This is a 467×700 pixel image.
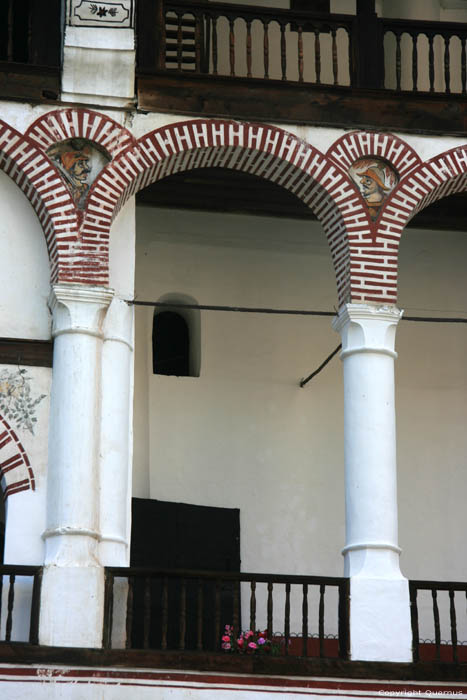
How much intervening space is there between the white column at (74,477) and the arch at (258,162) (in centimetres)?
108

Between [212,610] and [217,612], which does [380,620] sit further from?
[212,610]

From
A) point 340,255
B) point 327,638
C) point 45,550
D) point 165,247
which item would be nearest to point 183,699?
point 45,550

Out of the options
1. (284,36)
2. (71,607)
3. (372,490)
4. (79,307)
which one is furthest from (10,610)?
(284,36)

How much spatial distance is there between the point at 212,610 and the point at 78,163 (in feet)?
14.9

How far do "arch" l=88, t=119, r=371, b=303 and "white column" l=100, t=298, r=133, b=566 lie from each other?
1072mm

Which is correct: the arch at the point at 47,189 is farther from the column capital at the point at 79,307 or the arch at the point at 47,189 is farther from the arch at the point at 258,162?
the arch at the point at 258,162

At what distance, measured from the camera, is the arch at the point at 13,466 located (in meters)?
13.6

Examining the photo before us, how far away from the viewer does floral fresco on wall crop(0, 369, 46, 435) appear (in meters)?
13.7

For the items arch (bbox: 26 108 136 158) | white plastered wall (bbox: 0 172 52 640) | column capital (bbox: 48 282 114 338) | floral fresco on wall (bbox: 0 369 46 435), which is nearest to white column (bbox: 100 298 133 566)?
column capital (bbox: 48 282 114 338)

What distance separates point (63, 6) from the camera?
14711 mm

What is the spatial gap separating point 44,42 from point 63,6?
1.27ft

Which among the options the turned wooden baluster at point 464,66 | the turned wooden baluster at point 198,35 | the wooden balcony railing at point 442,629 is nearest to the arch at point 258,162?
the turned wooden baluster at point 198,35

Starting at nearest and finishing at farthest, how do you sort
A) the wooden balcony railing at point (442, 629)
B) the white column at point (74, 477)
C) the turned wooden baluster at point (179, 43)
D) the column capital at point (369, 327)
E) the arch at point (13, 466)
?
1. the white column at point (74, 477)
2. the arch at point (13, 466)
3. the column capital at point (369, 327)
4. the turned wooden baluster at point (179, 43)
5. the wooden balcony railing at point (442, 629)

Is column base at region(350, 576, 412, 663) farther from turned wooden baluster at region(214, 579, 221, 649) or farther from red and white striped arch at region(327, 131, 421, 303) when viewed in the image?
red and white striped arch at region(327, 131, 421, 303)
